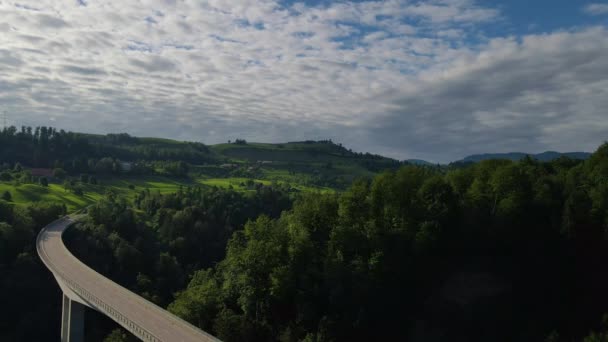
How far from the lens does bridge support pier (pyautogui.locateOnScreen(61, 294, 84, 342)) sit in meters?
50.0

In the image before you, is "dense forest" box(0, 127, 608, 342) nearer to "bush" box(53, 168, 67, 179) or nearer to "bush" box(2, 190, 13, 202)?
"bush" box(2, 190, 13, 202)

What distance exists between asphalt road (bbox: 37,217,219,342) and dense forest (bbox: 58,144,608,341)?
10.9 feet

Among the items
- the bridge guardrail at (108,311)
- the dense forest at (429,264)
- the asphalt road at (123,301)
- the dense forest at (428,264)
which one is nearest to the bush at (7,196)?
the asphalt road at (123,301)

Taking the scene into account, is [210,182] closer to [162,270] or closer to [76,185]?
[76,185]

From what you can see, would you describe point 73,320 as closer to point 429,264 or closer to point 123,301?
point 123,301

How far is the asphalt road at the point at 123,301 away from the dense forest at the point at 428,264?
10.9ft

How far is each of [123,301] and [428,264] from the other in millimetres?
30627

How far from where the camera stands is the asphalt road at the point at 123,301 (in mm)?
33656

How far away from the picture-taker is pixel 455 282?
39.2 meters

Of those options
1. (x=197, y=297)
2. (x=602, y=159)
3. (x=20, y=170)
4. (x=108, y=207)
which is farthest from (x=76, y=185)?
(x=602, y=159)

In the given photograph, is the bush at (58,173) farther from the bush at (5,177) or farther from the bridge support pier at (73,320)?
the bridge support pier at (73,320)

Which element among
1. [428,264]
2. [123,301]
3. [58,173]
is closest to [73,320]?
[123,301]

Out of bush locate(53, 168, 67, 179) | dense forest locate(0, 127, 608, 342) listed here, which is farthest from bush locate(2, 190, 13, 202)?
dense forest locate(0, 127, 608, 342)

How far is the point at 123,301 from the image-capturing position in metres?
42.2
